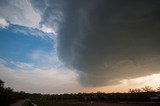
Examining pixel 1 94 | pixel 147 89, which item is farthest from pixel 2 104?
pixel 147 89

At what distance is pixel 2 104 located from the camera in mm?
44812

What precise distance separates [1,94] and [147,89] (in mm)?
113829

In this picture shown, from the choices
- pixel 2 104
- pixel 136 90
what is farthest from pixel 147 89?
pixel 2 104

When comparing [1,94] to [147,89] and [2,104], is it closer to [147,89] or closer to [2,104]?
[2,104]

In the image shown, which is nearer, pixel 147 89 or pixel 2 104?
pixel 2 104

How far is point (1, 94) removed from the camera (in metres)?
42.7

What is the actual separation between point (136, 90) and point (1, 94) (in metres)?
114

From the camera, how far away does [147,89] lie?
141000 millimetres

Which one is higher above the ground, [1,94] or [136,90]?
[136,90]

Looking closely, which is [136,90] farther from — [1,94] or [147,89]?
[1,94]

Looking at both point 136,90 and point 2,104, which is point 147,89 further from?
point 2,104

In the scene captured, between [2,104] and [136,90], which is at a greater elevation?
[136,90]

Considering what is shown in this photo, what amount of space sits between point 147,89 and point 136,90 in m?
6.91

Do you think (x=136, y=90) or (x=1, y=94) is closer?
(x=1, y=94)
